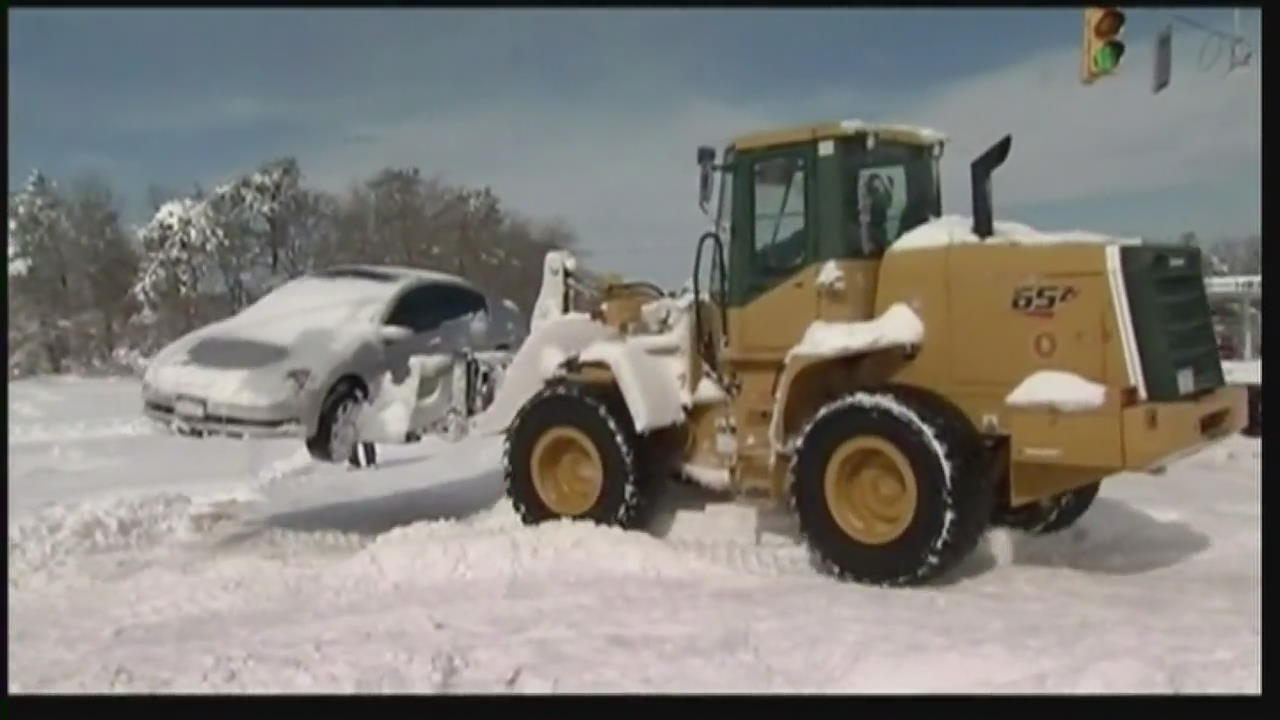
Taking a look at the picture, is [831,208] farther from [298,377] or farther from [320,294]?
[320,294]

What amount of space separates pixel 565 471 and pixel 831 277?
7.24 feet

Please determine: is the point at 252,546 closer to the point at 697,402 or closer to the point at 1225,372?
the point at 697,402

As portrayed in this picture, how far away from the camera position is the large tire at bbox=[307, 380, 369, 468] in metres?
8.63

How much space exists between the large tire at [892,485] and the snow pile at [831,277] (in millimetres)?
709

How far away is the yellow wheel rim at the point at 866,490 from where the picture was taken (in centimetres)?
668

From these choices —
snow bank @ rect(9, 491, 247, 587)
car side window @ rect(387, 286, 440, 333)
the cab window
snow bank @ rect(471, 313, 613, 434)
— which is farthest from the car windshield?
the cab window

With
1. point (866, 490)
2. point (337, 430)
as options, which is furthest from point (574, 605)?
point (337, 430)

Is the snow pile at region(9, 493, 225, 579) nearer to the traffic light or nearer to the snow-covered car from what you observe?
the snow-covered car

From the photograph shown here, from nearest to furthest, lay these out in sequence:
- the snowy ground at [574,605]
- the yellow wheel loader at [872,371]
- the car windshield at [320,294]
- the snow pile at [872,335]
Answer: the snowy ground at [574,605] < the yellow wheel loader at [872,371] < the snow pile at [872,335] < the car windshield at [320,294]

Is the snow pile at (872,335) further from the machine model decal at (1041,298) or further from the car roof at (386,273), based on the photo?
the car roof at (386,273)

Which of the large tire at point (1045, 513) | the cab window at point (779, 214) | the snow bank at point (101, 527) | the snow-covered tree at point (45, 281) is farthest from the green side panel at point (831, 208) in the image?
the snow-covered tree at point (45, 281)

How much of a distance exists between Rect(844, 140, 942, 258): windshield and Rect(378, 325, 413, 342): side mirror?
3.57m

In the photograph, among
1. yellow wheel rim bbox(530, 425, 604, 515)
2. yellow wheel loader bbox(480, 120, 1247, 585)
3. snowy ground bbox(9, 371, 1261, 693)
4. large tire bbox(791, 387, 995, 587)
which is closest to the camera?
snowy ground bbox(9, 371, 1261, 693)

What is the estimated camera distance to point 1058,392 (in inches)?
246
